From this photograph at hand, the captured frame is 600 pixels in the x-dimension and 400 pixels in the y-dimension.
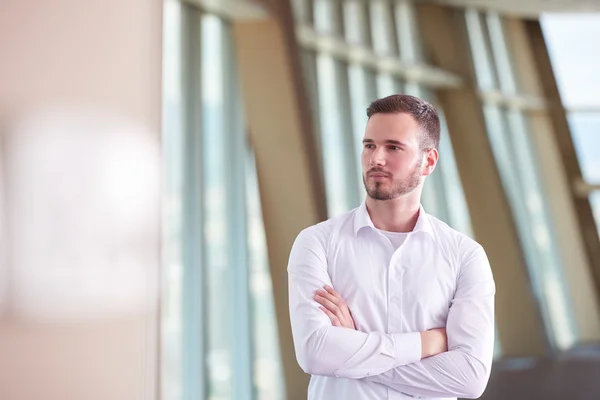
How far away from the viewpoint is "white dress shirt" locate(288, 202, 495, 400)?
3.75ft

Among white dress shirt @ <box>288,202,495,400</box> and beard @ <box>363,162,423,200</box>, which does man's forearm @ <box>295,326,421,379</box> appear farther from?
beard @ <box>363,162,423,200</box>

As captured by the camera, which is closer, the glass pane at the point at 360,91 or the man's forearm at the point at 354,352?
the man's forearm at the point at 354,352

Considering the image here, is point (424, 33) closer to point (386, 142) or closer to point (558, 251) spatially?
point (558, 251)

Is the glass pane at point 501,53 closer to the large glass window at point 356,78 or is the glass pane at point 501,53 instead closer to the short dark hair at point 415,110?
the large glass window at point 356,78

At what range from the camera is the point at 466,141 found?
8.24 feet

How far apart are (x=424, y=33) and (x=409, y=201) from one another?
1495mm

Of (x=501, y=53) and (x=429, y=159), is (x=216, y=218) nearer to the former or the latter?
(x=429, y=159)

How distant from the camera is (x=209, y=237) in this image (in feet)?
7.50

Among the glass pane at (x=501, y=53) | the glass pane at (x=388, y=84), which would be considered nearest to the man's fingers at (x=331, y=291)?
the glass pane at (x=388, y=84)

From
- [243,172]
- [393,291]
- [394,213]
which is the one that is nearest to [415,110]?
[394,213]

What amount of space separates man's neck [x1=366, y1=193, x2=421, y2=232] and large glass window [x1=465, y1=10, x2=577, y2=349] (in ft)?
4.29

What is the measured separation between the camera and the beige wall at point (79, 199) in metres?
2.09

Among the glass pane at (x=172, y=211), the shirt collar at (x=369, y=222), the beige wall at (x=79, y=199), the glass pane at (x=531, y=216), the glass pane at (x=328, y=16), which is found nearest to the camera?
the shirt collar at (x=369, y=222)

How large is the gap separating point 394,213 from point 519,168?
142 centimetres
